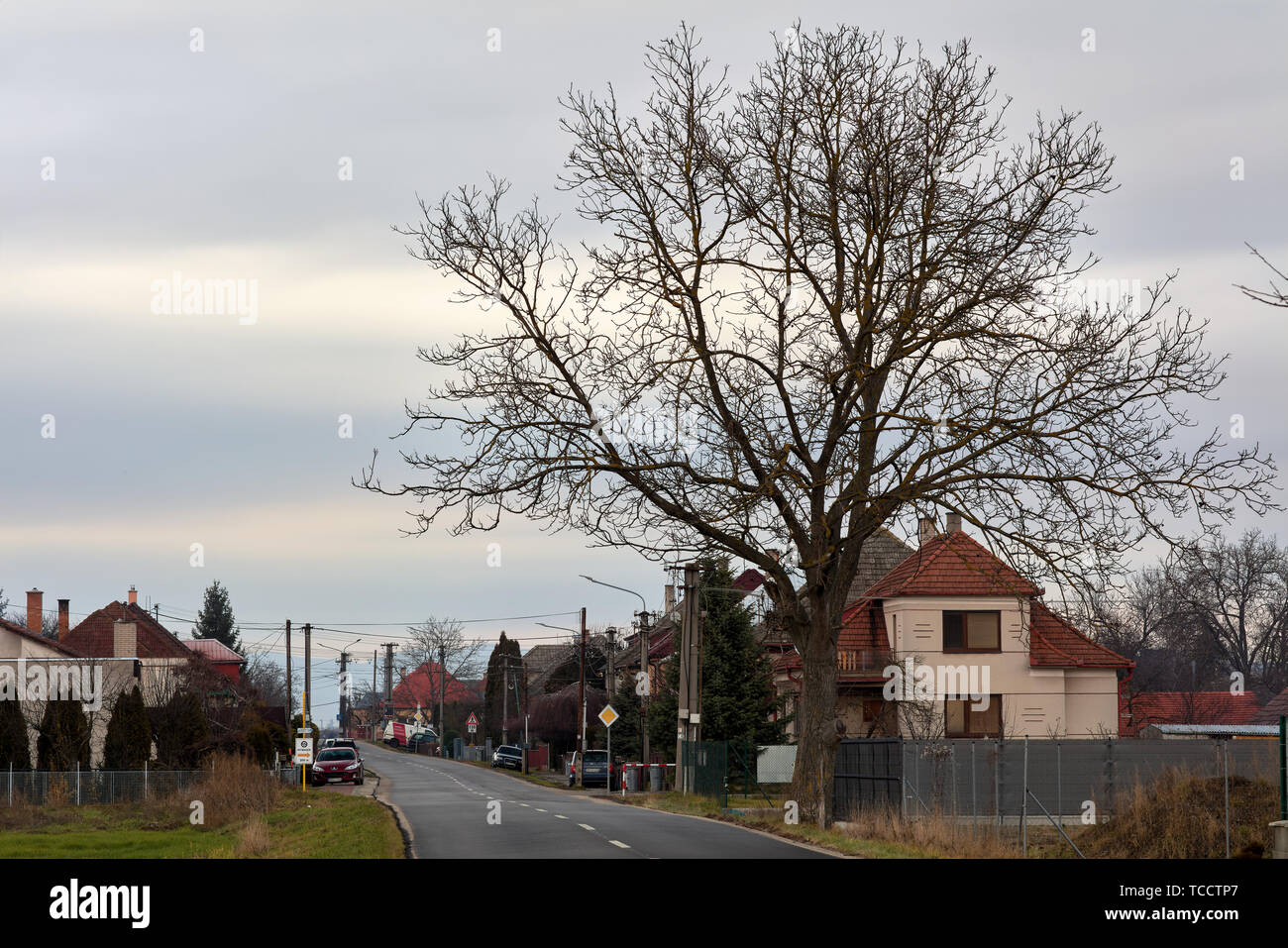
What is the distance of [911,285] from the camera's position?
23922 millimetres

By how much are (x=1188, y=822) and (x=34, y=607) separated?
73337 millimetres

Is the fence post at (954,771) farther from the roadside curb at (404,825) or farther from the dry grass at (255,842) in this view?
the dry grass at (255,842)

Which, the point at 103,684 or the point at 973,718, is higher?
the point at 103,684

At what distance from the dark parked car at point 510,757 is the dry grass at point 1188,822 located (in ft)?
192

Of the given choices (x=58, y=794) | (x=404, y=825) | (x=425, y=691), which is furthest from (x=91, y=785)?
(x=425, y=691)

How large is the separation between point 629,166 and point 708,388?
13.7ft

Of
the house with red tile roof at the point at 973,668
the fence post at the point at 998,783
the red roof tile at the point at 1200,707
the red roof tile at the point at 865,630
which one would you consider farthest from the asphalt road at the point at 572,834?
the red roof tile at the point at 1200,707

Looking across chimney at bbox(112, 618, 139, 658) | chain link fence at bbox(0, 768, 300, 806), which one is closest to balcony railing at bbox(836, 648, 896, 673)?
chain link fence at bbox(0, 768, 300, 806)

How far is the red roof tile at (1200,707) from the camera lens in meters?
72.0

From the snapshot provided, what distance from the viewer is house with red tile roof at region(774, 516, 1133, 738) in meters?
47.8

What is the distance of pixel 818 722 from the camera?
2538 centimetres

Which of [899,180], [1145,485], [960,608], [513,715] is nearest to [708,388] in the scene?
[899,180]

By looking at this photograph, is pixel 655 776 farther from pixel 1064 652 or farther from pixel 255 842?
pixel 255 842
